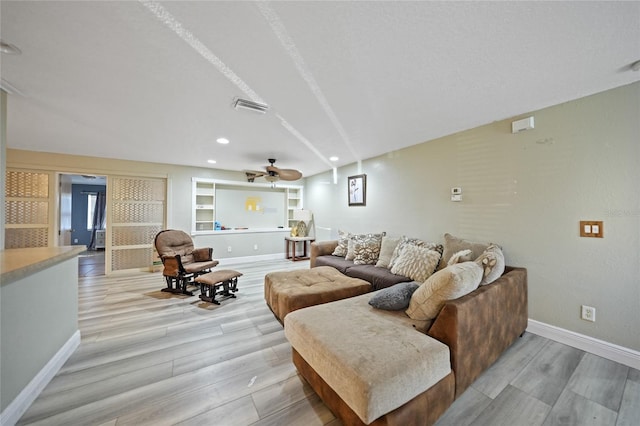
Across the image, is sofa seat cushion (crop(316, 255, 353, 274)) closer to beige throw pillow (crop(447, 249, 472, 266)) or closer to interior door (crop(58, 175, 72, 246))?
beige throw pillow (crop(447, 249, 472, 266))

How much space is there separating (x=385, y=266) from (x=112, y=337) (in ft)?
10.6

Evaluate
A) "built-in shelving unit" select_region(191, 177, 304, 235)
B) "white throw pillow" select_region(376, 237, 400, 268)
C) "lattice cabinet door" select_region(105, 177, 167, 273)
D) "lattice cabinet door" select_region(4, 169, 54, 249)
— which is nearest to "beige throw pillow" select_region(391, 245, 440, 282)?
"white throw pillow" select_region(376, 237, 400, 268)

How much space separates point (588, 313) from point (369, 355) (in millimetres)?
2314

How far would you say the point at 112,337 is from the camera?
229 centimetres

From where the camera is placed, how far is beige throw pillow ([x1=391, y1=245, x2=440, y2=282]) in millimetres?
2761

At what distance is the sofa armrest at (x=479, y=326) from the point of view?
145cm

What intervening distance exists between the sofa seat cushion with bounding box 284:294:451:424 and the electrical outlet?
178cm

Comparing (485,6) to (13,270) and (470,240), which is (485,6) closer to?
(470,240)

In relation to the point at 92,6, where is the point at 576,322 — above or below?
below

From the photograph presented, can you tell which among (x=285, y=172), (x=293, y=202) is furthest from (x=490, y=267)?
(x=293, y=202)

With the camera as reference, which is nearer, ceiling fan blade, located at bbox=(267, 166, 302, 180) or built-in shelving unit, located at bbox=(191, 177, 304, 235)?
ceiling fan blade, located at bbox=(267, 166, 302, 180)

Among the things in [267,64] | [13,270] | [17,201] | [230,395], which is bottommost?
[230,395]

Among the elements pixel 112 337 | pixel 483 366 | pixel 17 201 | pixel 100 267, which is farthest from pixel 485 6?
pixel 100 267

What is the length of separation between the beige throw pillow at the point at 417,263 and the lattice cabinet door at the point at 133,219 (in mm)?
5017
